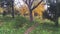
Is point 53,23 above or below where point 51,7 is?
below

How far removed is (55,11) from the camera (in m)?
17.1

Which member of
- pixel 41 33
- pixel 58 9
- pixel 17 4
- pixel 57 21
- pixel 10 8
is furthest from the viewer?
pixel 17 4

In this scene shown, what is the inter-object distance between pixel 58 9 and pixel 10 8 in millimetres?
11992

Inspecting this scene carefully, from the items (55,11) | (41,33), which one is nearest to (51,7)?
(55,11)

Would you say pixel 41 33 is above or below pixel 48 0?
below

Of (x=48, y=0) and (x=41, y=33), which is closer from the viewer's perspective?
(x=41, y=33)

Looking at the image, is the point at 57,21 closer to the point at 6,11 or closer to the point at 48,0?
the point at 48,0

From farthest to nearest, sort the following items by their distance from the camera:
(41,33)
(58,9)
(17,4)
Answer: (17,4) → (58,9) → (41,33)

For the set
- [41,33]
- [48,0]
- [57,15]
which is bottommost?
[41,33]

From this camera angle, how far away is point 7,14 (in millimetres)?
27594

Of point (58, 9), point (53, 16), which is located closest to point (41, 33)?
point (58, 9)

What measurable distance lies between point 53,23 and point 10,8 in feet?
33.5

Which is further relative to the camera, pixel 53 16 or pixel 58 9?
pixel 53 16

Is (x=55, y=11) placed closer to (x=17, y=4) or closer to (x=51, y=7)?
(x=51, y=7)
